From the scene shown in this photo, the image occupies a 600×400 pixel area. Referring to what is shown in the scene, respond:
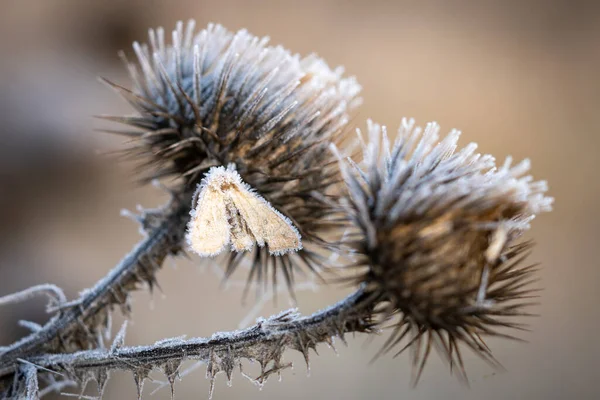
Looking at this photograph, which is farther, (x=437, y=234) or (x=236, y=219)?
(x=236, y=219)

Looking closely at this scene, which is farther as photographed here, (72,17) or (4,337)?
(72,17)

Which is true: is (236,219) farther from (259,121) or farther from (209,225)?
(259,121)

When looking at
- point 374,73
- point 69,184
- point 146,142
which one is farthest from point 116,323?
point 374,73

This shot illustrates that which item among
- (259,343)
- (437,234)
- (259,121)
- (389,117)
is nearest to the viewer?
(437,234)

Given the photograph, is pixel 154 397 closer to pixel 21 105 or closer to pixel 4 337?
pixel 4 337

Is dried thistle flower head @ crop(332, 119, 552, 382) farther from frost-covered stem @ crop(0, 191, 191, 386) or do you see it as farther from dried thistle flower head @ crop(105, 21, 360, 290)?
frost-covered stem @ crop(0, 191, 191, 386)

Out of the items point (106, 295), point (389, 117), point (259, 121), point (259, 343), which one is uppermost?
point (389, 117)

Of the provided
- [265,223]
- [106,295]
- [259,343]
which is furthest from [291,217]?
[106,295]
